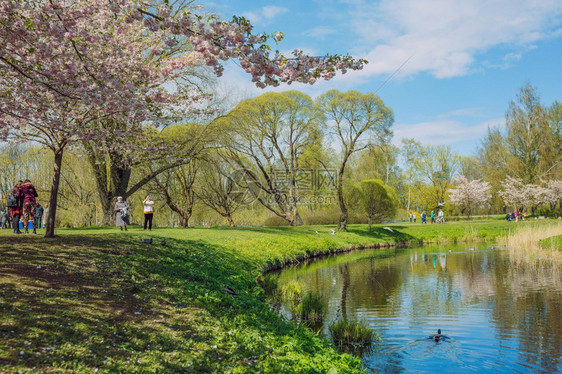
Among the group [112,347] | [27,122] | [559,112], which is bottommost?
[112,347]

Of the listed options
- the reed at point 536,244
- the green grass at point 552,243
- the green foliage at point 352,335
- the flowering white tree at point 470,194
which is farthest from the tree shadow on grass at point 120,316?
the flowering white tree at point 470,194

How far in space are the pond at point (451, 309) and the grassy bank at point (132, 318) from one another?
7.41ft

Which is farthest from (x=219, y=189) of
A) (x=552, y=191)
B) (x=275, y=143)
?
(x=552, y=191)

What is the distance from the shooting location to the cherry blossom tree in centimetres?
738

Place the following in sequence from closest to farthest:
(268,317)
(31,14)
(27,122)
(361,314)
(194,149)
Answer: (31,14) < (268,317) < (361,314) < (27,122) < (194,149)

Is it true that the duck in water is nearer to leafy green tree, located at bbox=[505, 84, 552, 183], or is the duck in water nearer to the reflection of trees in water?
the reflection of trees in water

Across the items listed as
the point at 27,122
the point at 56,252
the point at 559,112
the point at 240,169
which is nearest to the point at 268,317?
the point at 56,252

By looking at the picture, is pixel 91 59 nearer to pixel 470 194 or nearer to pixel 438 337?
pixel 438 337

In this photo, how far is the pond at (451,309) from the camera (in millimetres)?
9195

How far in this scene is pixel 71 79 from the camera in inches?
429

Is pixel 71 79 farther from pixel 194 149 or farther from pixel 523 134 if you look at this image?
pixel 523 134

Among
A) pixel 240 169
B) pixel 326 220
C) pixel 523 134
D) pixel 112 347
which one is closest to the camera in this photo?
pixel 112 347

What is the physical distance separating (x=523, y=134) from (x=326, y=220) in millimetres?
30129

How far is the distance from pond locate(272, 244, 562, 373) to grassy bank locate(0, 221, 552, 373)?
2.26 meters
